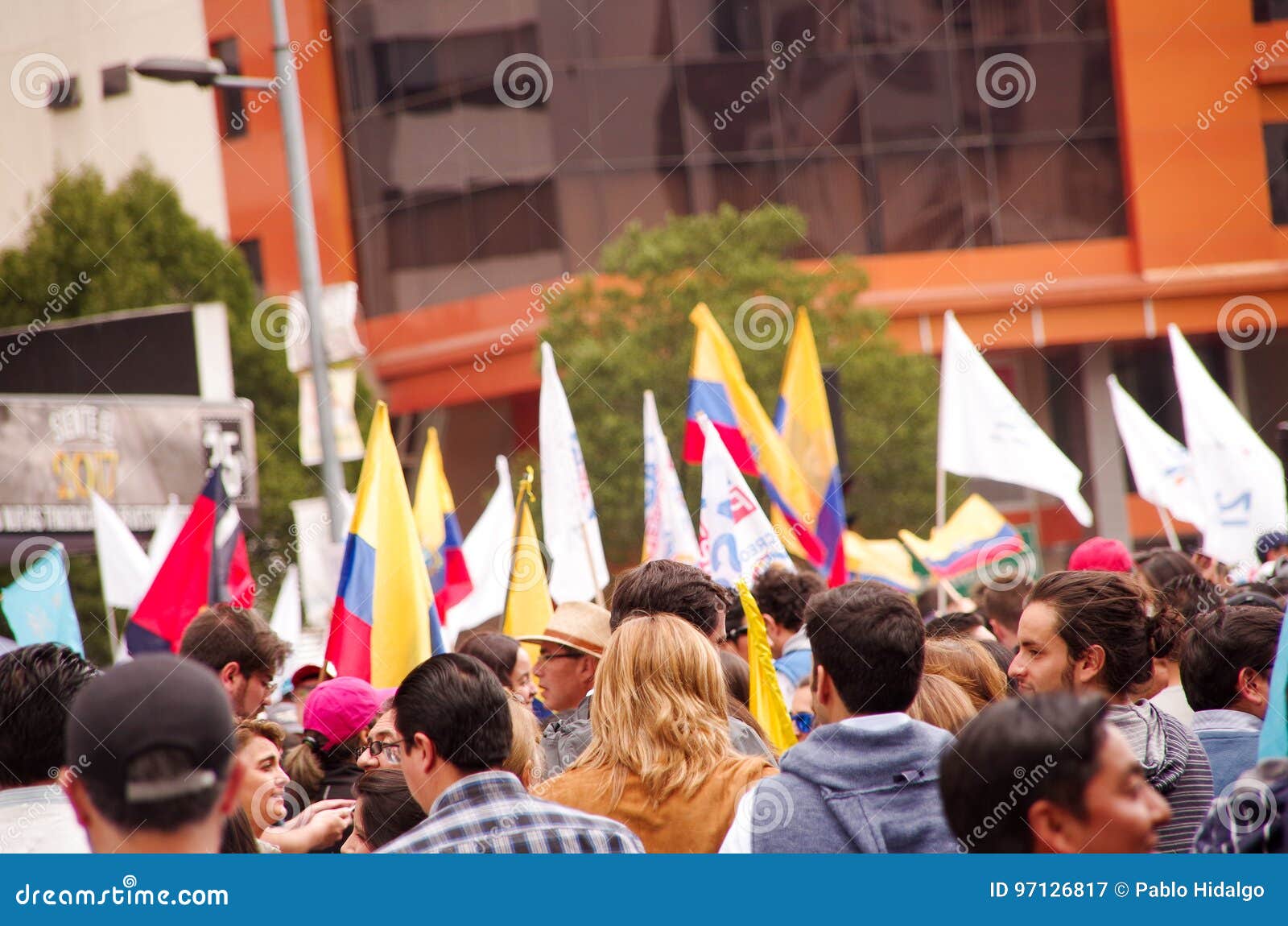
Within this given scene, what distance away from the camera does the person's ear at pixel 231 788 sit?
246cm

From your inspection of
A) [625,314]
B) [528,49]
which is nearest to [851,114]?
[528,49]

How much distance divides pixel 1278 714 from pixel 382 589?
3.88m

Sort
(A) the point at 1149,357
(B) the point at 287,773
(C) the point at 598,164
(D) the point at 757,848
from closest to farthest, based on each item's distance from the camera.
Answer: (D) the point at 757,848 → (B) the point at 287,773 → (C) the point at 598,164 → (A) the point at 1149,357

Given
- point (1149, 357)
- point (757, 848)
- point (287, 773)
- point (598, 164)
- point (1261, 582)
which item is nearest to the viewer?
point (757, 848)

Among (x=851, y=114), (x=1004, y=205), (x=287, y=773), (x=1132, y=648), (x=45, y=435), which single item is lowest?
(x=287, y=773)

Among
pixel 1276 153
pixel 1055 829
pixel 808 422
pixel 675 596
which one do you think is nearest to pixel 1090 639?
pixel 675 596

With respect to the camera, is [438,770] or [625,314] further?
[625,314]

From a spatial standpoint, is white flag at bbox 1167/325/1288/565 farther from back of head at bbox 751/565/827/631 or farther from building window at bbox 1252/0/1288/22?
building window at bbox 1252/0/1288/22

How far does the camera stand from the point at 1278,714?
2.95 meters

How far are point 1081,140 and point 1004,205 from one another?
186 centimetres

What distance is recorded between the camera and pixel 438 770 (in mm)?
3219

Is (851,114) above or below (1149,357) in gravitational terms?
above

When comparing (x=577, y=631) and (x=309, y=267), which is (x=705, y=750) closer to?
(x=577, y=631)

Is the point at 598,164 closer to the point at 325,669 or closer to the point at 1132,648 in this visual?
the point at 325,669
